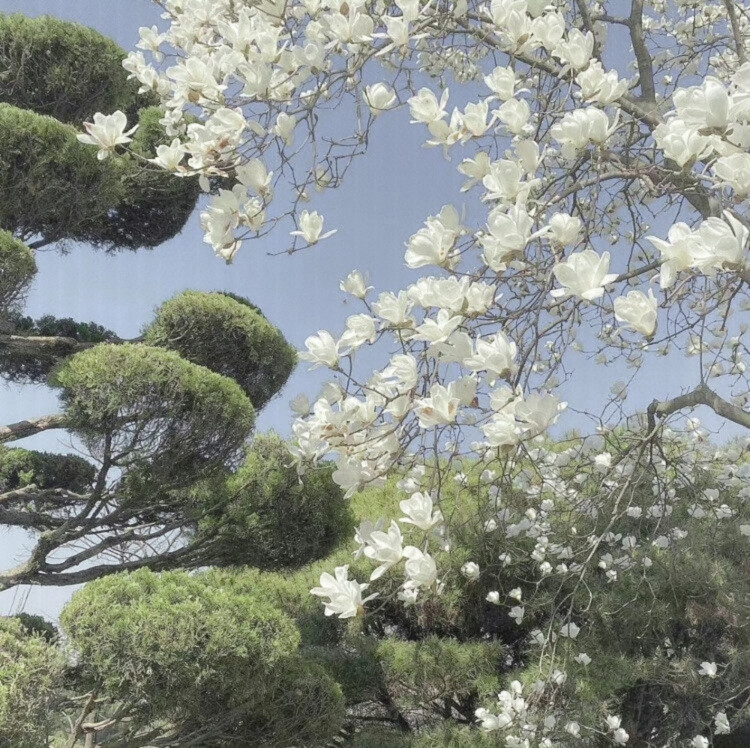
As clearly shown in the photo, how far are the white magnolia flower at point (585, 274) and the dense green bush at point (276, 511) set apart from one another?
12.5 ft

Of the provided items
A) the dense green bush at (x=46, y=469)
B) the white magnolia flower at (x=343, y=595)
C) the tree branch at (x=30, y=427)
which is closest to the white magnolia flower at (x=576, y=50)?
the white magnolia flower at (x=343, y=595)

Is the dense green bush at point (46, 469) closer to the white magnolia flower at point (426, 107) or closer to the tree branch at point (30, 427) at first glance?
the tree branch at point (30, 427)

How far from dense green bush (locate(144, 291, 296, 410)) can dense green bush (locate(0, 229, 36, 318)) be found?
85 centimetres

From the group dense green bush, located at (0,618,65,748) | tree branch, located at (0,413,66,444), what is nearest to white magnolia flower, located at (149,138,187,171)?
dense green bush, located at (0,618,65,748)

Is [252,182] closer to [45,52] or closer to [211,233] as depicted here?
[211,233]

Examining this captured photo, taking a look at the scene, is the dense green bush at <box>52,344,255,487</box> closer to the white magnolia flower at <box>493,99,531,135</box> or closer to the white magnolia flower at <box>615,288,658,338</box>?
the white magnolia flower at <box>493,99,531,135</box>

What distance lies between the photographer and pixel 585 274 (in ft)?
4.23

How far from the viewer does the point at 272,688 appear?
4312mm

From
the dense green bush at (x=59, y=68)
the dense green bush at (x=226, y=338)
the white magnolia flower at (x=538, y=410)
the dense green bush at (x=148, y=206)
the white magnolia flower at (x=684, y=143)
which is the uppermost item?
the dense green bush at (x=59, y=68)

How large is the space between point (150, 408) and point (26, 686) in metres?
1.45

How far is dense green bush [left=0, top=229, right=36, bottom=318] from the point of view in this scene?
4.57m

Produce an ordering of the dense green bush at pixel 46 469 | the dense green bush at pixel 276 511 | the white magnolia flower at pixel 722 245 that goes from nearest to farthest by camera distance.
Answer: the white magnolia flower at pixel 722 245 < the dense green bush at pixel 276 511 < the dense green bush at pixel 46 469

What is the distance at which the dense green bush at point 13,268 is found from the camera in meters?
4.57

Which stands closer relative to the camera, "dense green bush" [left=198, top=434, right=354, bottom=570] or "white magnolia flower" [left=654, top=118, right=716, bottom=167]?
"white magnolia flower" [left=654, top=118, right=716, bottom=167]
